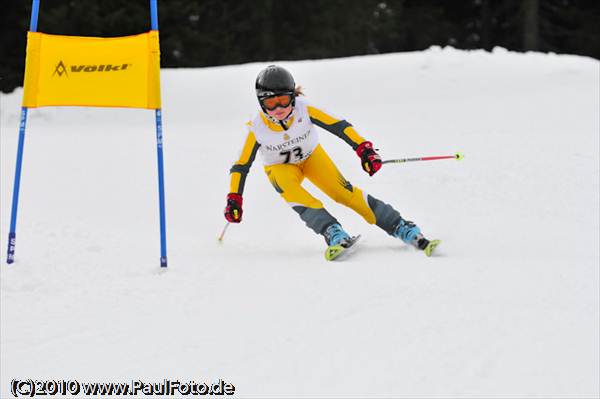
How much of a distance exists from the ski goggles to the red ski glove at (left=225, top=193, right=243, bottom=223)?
751 mm

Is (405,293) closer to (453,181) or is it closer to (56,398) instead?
(56,398)

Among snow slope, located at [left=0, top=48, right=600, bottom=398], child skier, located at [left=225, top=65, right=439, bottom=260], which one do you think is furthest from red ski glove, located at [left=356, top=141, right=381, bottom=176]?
snow slope, located at [left=0, top=48, right=600, bottom=398]

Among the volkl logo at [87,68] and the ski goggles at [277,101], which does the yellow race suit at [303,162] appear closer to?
the ski goggles at [277,101]

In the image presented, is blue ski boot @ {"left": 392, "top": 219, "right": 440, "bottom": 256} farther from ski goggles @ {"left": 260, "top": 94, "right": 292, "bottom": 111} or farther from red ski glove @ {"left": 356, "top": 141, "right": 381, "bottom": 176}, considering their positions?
ski goggles @ {"left": 260, "top": 94, "right": 292, "bottom": 111}

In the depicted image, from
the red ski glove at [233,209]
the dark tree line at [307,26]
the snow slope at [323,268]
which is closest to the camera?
the snow slope at [323,268]

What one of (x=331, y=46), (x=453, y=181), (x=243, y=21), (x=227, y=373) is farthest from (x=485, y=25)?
(x=227, y=373)

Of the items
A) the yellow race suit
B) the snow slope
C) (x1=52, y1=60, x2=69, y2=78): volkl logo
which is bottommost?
the snow slope

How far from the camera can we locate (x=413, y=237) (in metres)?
5.58

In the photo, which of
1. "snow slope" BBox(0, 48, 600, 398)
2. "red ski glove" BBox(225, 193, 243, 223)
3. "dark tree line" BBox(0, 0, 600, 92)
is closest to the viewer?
"snow slope" BBox(0, 48, 600, 398)

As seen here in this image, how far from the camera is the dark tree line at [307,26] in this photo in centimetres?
1995

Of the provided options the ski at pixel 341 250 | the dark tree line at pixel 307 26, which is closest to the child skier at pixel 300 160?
the ski at pixel 341 250

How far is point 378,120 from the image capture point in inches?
450

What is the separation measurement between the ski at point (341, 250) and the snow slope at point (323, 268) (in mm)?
120

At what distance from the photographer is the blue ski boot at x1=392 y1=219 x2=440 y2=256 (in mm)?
5414
